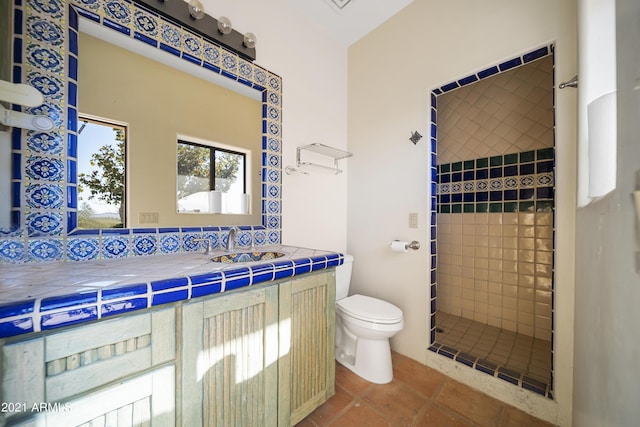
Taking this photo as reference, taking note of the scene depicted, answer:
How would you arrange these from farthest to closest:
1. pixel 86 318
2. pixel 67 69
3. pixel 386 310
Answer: pixel 386 310 < pixel 67 69 < pixel 86 318

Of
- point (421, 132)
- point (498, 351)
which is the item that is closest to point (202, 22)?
point (421, 132)

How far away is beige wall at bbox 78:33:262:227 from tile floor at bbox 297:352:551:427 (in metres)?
1.26

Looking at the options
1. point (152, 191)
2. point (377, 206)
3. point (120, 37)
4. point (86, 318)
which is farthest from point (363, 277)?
point (120, 37)

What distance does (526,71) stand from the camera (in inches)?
79.8

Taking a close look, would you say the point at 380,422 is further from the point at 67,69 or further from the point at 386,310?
the point at 67,69

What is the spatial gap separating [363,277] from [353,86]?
70.6 inches

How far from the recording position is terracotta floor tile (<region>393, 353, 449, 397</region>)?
4.89 ft

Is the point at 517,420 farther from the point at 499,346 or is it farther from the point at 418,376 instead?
the point at 499,346

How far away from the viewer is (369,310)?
158cm

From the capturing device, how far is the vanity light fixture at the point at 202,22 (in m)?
1.22

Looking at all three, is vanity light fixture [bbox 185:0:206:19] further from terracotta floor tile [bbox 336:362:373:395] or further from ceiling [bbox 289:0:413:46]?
terracotta floor tile [bbox 336:362:373:395]

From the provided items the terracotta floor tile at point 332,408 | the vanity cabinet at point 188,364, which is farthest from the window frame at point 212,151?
the terracotta floor tile at point 332,408

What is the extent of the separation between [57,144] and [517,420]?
2.62m

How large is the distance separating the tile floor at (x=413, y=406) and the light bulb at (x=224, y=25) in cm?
227
